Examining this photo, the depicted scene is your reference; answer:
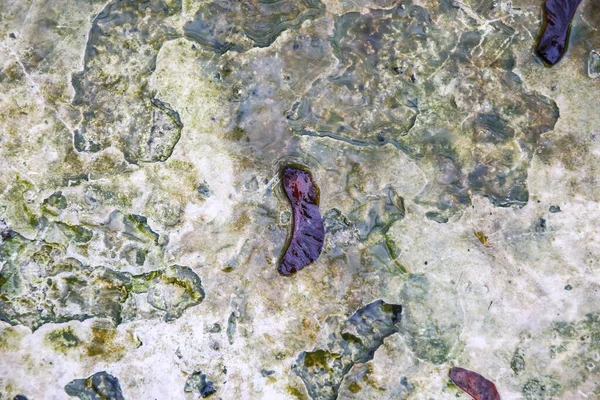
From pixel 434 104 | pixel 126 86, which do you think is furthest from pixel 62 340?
pixel 434 104

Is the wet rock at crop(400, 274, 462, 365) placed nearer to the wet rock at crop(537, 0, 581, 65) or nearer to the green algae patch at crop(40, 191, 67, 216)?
the wet rock at crop(537, 0, 581, 65)

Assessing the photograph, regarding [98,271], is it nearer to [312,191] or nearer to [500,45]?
[312,191]

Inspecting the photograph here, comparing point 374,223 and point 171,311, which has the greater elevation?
point 374,223

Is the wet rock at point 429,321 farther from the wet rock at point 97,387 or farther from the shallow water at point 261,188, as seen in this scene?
the wet rock at point 97,387

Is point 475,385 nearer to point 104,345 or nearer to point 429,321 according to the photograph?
point 429,321

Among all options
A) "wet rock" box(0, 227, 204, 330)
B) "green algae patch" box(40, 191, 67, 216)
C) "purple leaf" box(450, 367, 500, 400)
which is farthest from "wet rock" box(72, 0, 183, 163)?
"purple leaf" box(450, 367, 500, 400)

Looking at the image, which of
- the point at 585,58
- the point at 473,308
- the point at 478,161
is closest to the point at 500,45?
the point at 585,58

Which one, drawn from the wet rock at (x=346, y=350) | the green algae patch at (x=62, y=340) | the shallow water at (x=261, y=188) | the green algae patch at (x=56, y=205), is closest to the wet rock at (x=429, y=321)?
the shallow water at (x=261, y=188)
